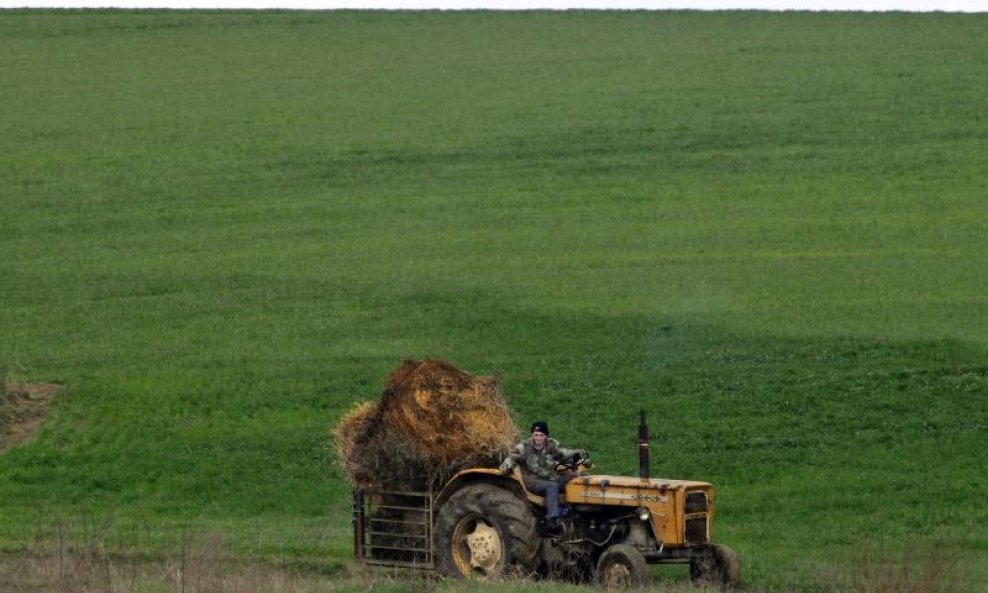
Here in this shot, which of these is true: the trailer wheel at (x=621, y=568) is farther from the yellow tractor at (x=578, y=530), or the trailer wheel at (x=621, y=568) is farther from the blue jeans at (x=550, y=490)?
the blue jeans at (x=550, y=490)

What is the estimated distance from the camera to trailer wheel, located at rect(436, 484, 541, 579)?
578 inches

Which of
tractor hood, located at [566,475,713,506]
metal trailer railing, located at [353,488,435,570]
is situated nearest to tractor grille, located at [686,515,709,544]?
tractor hood, located at [566,475,713,506]

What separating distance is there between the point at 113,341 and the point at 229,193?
11.0 meters

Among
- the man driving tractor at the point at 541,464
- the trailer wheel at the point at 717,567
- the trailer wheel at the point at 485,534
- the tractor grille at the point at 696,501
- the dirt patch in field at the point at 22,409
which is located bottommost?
the trailer wheel at the point at 717,567

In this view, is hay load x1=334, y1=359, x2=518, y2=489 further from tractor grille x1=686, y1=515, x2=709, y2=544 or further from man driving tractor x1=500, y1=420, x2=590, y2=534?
tractor grille x1=686, y1=515, x2=709, y2=544

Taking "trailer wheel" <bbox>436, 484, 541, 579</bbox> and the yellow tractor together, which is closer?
the yellow tractor

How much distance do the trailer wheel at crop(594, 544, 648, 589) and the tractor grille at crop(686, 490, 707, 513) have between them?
62 centimetres

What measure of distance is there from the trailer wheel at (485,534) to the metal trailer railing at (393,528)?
0.87ft

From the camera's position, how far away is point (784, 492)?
2017cm

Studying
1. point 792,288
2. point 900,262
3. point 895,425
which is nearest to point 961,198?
point 900,262

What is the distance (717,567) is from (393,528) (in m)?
2.88

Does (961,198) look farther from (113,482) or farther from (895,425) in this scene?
(113,482)

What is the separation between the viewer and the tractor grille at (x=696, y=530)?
48.0 feet

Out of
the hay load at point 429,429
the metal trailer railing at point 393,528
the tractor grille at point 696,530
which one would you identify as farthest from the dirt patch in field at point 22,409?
the tractor grille at point 696,530
